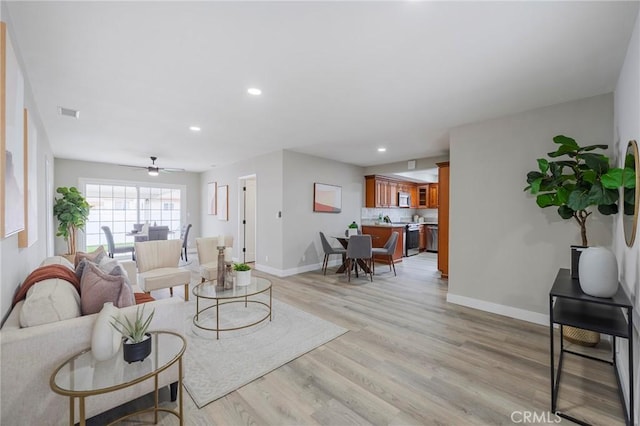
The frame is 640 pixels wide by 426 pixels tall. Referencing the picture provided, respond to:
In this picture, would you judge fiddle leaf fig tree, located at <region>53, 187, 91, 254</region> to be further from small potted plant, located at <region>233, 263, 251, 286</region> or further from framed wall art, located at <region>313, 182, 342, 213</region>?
framed wall art, located at <region>313, 182, 342, 213</region>

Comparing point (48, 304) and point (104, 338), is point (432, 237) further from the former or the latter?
point (48, 304)

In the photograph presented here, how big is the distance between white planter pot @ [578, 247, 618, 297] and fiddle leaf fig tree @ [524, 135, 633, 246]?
0.59 metres

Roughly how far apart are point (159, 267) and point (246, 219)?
294 cm

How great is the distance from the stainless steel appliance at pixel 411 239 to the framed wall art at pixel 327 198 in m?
2.31

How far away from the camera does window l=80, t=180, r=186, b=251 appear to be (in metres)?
6.73

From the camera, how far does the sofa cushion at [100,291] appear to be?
1.70 meters

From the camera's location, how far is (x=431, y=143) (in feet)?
15.3

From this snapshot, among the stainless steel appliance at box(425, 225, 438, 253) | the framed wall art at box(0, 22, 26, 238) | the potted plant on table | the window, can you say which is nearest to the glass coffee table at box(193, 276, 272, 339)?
the framed wall art at box(0, 22, 26, 238)

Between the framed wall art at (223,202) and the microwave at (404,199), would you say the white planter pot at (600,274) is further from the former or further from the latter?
the framed wall art at (223,202)

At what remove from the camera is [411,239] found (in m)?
7.82

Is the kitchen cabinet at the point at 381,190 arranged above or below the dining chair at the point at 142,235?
above

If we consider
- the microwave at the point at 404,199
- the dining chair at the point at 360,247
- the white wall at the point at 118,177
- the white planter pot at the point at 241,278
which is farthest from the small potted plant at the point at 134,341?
the microwave at the point at 404,199

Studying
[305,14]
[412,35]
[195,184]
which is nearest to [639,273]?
[412,35]

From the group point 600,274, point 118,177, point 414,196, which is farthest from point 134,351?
point 414,196
